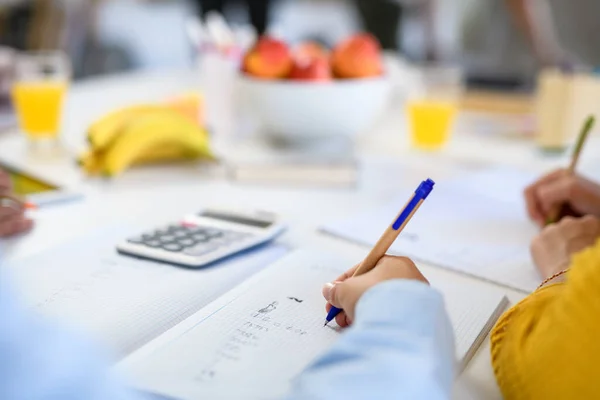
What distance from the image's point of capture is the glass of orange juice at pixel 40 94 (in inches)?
50.0

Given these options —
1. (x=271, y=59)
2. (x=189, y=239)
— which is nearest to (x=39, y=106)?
(x=271, y=59)

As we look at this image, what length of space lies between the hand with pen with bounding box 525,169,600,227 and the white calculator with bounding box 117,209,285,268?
35 cm

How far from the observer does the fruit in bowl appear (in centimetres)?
124

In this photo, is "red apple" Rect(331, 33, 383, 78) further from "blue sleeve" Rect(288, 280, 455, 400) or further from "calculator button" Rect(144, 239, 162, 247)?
"blue sleeve" Rect(288, 280, 455, 400)

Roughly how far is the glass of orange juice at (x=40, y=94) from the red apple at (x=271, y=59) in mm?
372

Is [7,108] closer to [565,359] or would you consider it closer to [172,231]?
[172,231]

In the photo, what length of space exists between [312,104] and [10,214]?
58cm

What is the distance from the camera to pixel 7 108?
1572mm

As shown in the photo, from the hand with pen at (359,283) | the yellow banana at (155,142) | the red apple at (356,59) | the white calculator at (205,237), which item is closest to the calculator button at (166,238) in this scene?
the white calculator at (205,237)

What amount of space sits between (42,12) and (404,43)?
2368mm

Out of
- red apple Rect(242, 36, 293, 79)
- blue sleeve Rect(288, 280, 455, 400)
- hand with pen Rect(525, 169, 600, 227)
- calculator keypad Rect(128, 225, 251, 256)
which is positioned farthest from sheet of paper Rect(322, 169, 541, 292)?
red apple Rect(242, 36, 293, 79)

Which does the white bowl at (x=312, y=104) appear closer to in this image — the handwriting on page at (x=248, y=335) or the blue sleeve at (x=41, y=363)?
the handwriting on page at (x=248, y=335)

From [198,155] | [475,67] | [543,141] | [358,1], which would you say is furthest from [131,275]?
[358,1]

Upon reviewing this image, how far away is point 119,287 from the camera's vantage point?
0.67 m
